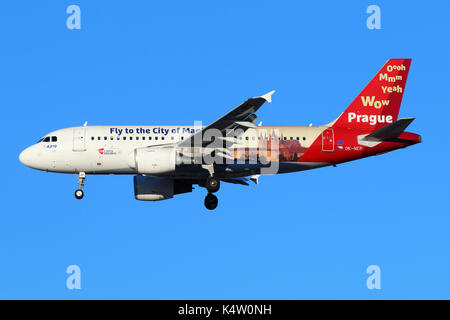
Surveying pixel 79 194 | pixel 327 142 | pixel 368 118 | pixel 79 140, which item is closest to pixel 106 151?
pixel 79 140

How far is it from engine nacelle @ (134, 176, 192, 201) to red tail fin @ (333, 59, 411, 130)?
9670 millimetres

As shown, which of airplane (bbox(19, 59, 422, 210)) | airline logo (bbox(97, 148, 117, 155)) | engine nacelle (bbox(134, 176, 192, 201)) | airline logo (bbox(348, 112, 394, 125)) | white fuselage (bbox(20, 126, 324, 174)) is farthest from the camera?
engine nacelle (bbox(134, 176, 192, 201))

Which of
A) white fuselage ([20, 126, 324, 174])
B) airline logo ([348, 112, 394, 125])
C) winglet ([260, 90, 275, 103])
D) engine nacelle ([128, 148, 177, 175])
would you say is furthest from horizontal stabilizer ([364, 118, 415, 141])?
engine nacelle ([128, 148, 177, 175])

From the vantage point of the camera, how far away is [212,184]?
41.8 metres

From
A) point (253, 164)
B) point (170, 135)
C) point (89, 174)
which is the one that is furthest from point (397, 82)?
point (89, 174)

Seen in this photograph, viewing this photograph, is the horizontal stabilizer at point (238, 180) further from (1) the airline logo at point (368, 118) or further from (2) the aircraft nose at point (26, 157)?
(2) the aircraft nose at point (26, 157)

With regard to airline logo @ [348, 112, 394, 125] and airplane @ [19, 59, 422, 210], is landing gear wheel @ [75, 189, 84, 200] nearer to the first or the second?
airplane @ [19, 59, 422, 210]

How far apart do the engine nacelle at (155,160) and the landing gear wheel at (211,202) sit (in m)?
4.52

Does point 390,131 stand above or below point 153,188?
above

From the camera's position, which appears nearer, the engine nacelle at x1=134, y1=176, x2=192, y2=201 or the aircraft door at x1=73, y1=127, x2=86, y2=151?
the aircraft door at x1=73, y1=127, x2=86, y2=151

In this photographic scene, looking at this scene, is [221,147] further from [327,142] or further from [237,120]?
[327,142]

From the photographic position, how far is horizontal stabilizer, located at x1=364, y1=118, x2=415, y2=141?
4038 cm

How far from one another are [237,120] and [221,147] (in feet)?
9.42

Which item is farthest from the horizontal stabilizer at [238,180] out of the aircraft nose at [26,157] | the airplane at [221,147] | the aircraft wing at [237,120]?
the aircraft nose at [26,157]
